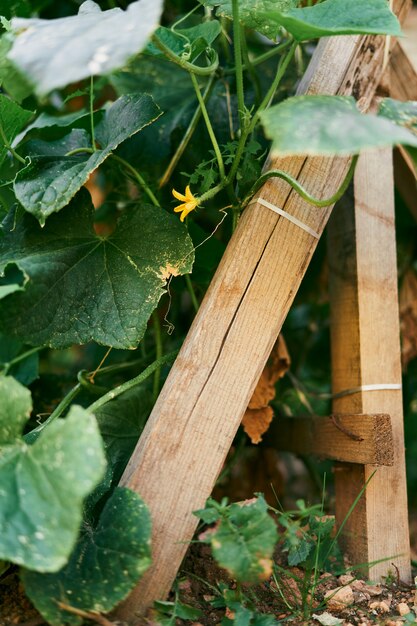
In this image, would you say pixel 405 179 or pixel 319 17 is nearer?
pixel 319 17

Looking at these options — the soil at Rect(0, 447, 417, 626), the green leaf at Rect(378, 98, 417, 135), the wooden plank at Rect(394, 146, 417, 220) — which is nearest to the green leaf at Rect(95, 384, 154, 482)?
the soil at Rect(0, 447, 417, 626)

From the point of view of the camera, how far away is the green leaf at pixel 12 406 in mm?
771

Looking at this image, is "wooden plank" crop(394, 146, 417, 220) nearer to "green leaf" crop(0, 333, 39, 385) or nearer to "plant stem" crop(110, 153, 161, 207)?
"plant stem" crop(110, 153, 161, 207)

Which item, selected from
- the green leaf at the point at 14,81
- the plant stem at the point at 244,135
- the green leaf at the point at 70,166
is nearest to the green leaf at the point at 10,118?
the green leaf at the point at 70,166

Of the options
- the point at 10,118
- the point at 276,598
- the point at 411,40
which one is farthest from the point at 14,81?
the point at 411,40

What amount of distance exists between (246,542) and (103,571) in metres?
0.18

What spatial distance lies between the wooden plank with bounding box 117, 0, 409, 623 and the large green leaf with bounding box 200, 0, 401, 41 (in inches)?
6.2

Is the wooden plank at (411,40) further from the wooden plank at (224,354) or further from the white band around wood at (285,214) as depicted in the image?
the white band around wood at (285,214)

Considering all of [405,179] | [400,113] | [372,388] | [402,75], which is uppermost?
[400,113]

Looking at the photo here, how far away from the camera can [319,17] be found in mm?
876

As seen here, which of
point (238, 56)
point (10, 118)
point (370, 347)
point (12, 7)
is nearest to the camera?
point (238, 56)

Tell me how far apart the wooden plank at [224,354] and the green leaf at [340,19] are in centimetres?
19

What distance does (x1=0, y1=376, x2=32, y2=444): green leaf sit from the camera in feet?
2.53

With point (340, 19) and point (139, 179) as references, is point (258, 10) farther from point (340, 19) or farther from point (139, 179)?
point (139, 179)
